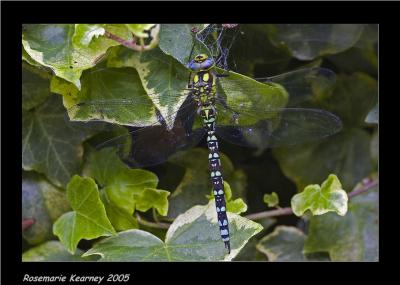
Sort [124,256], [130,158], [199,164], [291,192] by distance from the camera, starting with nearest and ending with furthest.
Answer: [124,256]
[130,158]
[199,164]
[291,192]

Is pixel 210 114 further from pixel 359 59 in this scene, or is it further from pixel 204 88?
pixel 359 59

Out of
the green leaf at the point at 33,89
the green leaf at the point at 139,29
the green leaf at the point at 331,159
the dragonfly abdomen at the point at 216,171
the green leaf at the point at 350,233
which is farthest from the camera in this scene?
the green leaf at the point at 331,159

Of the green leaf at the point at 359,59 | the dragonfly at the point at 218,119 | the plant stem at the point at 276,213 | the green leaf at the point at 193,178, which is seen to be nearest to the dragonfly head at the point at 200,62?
the dragonfly at the point at 218,119

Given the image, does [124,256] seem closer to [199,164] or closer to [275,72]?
[199,164]

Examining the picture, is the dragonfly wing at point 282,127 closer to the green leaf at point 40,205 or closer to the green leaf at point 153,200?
the green leaf at point 153,200

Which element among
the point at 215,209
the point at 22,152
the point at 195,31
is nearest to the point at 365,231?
the point at 215,209
